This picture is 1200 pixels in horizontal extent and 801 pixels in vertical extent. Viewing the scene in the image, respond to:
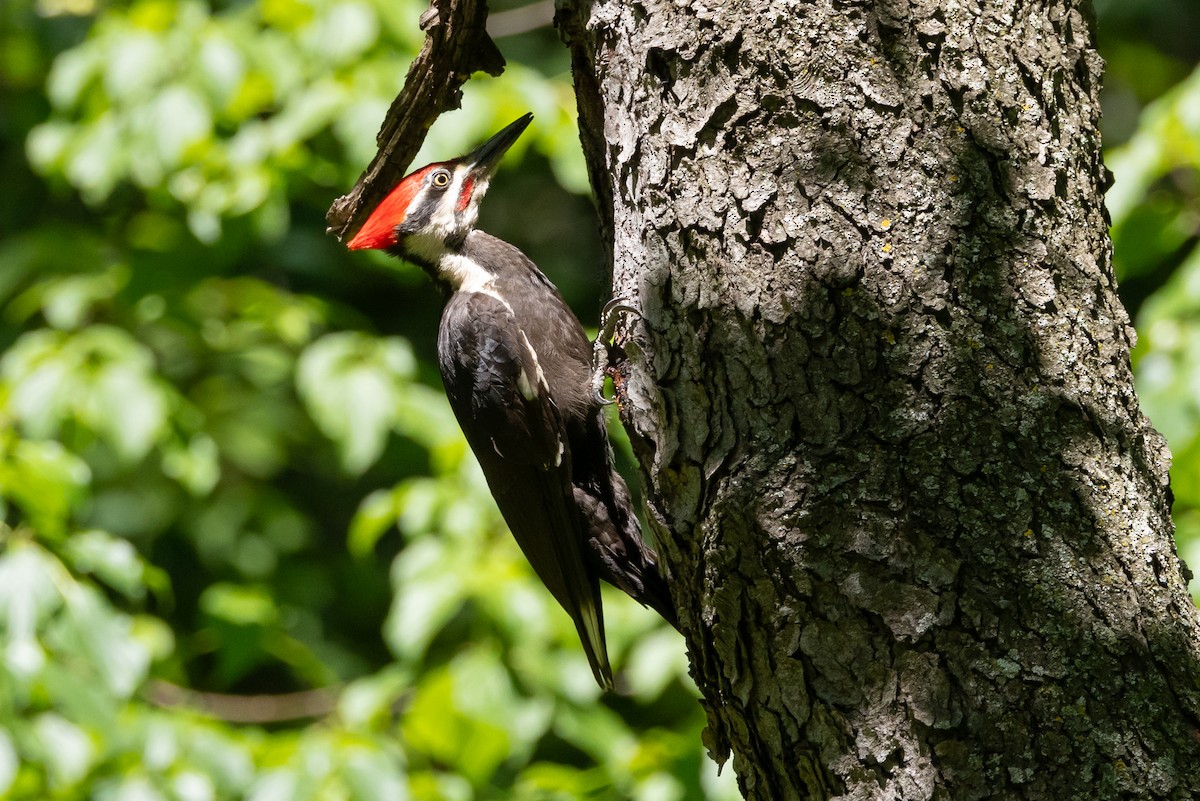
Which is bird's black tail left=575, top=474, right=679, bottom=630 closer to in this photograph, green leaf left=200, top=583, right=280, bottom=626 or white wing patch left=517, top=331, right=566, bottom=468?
white wing patch left=517, top=331, right=566, bottom=468

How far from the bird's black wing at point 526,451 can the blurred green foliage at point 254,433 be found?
0.39 meters

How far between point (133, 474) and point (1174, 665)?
4168 mm

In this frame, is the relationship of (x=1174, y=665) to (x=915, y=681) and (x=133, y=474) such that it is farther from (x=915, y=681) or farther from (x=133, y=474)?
(x=133, y=474)

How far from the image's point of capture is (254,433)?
173 inches

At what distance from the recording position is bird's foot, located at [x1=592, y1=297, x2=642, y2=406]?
1.91 metres

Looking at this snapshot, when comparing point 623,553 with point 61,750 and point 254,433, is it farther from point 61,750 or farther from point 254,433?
point 254,433

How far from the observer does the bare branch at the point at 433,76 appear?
221cm

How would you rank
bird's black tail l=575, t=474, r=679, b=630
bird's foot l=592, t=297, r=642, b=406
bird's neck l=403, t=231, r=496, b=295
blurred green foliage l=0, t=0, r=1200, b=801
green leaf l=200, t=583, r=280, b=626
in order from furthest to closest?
green leaf l=200, t=583, r=280, b=626 < bird's neck l=403, t=231, r=496, b=295 < blurred green foliage l=0, t=0, r=1200, b=801 < bird's black tail l=575, t=474, r=679, b=630 < bird's foot l=592, t=297, r=642, b=406

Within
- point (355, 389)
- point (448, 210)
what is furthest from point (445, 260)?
point (355, 389)

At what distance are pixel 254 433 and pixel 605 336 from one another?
253 cm

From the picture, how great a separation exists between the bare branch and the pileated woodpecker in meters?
0.57

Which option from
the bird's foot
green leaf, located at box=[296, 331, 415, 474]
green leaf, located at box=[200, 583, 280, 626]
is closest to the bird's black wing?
the bird's foot

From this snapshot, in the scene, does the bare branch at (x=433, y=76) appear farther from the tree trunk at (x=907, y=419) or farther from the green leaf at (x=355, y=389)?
the green leaf at (x=355, y=389)

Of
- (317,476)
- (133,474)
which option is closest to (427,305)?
(317,476)
